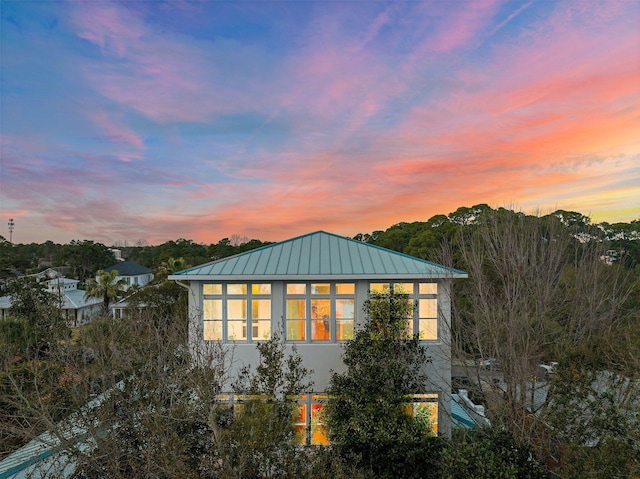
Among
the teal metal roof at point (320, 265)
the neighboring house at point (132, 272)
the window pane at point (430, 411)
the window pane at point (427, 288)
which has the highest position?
the teal metal roof at point (320, 265)

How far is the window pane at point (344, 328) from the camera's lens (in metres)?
9.39

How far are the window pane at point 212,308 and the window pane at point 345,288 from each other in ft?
11.3

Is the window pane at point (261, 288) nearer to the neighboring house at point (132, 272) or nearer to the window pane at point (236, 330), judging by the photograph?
the window pane at point (236, 330)

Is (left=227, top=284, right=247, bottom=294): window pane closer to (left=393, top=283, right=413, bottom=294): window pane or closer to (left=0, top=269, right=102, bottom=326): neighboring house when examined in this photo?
(left=393, top=283, right=413, bottom=294): window pane

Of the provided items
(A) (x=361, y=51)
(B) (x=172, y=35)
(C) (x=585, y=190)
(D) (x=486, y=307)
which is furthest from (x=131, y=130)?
(C) (x=585, y=190)

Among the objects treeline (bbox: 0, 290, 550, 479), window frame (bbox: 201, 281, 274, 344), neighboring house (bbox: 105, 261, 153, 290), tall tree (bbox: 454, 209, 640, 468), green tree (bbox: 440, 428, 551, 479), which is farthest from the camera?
neighboring house (bbox: 105, 261, 153, 290)

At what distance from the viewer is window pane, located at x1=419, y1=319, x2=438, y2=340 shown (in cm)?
937

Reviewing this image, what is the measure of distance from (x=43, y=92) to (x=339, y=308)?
1368 cm

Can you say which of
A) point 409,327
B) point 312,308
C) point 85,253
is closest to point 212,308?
Result: point 312,308

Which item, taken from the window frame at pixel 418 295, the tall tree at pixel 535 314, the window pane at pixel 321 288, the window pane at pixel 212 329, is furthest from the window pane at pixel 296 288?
the tall tree at pixel 535 314

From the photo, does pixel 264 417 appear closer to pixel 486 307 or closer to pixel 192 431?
pixel 192 431

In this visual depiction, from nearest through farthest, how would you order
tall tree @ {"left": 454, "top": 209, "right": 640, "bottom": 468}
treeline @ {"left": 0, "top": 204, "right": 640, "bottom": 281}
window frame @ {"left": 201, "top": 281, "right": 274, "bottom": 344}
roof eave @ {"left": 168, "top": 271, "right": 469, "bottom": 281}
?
tall tree @ {"left": 454, "top": 209, "right": 640, "bottom": 468} → roof eave @ {"left": 168, "top": 271, "right": 469, "bottom": 281} → window frame @ {"left": 201, "top": 281, "right": 274, "bottom": 344} → treeline @ {"left": 0, "top": 204, "right": 640, "bottom": 281}

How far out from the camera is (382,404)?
7426mm

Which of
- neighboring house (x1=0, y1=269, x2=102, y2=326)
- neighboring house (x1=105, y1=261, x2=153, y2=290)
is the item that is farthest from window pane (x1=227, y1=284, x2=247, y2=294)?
neighboring house (x1=105, y1=261, x2=153, y2=290)
